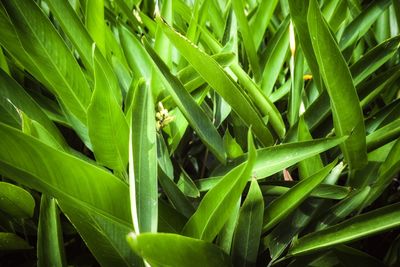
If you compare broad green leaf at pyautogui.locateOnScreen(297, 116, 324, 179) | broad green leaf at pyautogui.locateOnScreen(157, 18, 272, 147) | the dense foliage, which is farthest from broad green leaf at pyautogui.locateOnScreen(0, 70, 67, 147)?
broad green leaf at pyautogui.locateOnScreen(297, 116, 324, 179)

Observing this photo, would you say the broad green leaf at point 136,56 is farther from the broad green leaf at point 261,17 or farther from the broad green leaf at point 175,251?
the broad green leaf at point 175,251

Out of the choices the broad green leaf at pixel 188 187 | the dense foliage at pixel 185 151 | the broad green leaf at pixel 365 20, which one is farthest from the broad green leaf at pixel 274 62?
the broad green leaf at pixel 188 187

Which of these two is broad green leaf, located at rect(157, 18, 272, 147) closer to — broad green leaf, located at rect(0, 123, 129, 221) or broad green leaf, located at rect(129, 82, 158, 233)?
broad green leaf, located at rect(129, 82, 158, 233)

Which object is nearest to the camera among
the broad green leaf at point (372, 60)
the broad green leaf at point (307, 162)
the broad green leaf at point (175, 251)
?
the broad green leaf at point (175, 251)

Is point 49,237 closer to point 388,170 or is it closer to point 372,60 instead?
point 388,170

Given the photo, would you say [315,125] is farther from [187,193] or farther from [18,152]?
[18,152]

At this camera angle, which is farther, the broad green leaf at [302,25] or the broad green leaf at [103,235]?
the broad green leaf at [302,25]

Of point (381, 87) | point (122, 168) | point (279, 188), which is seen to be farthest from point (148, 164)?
point (381, 87)
